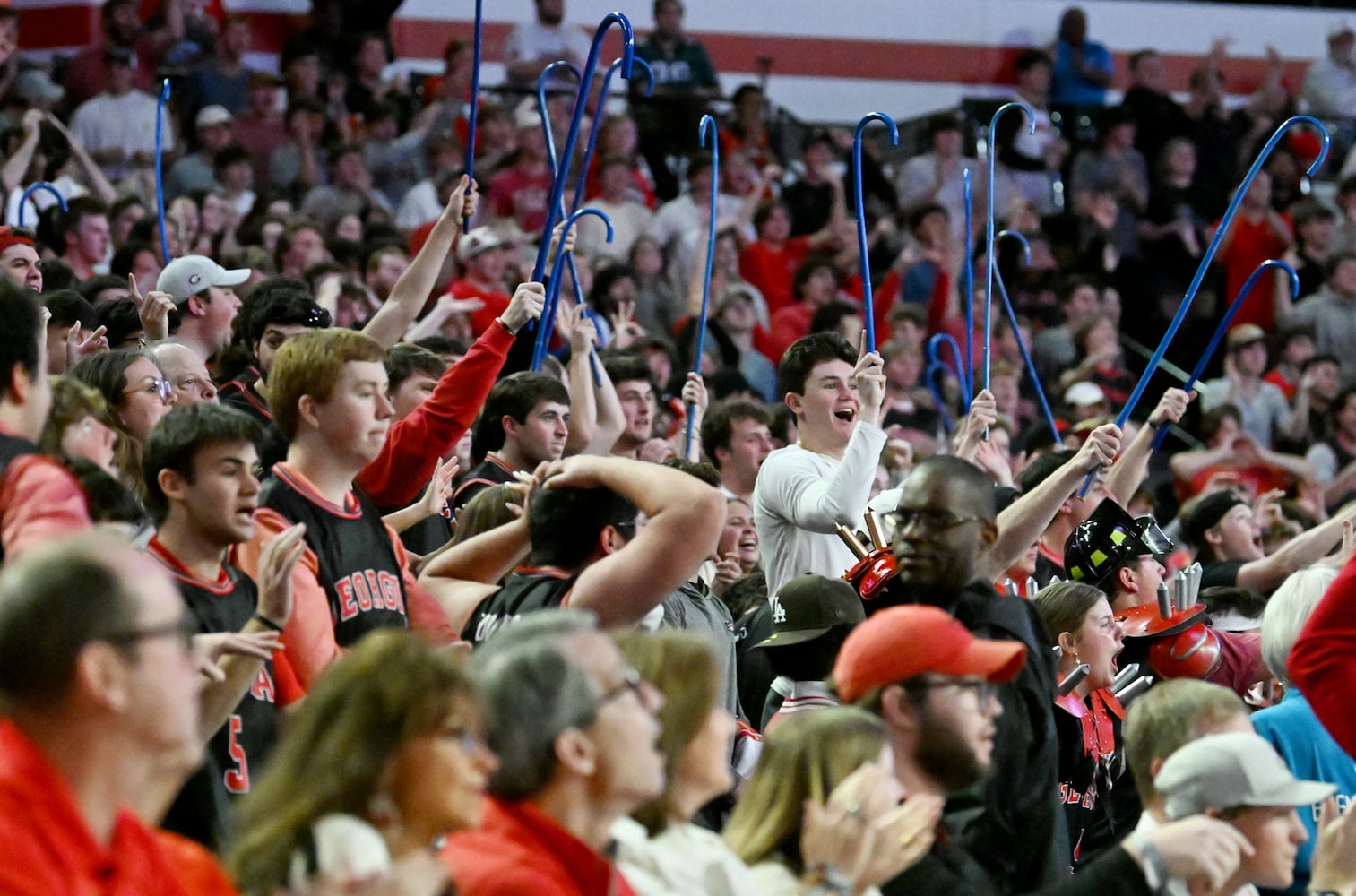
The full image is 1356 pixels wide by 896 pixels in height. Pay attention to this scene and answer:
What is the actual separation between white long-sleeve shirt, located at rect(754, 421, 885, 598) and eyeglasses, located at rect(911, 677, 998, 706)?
63.6 inches

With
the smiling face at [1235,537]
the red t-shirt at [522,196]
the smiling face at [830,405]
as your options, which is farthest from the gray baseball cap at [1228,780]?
the red t-shirt at [522,196]

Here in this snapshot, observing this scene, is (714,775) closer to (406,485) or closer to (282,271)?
(406,485)

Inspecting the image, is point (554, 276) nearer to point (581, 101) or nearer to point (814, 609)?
point (581, 101)

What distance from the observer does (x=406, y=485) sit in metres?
5.55

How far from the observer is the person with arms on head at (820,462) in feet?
18.0

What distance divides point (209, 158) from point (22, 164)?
1722mm

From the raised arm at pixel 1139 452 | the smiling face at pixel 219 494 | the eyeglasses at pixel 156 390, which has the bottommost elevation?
the raised arm at pixel 1139 452

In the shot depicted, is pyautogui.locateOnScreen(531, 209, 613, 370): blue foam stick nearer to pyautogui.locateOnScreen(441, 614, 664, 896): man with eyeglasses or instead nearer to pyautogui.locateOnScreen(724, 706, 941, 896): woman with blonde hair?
pyautogui.locateOnScreen(724, 706, 941, 896): woman with blonde hair

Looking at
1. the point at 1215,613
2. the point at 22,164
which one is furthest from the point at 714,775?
the point at 22,164

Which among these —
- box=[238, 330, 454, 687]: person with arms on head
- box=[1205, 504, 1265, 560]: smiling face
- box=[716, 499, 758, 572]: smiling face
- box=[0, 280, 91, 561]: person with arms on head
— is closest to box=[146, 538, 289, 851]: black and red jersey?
box=[238, 330, 454, 687]: person with arms on head

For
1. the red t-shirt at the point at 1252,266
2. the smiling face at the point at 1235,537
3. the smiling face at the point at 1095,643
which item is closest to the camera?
the smiling face at the point at 1095,643

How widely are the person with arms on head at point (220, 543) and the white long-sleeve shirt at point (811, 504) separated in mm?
1809

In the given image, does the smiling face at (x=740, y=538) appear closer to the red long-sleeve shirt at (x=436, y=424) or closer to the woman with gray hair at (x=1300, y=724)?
the red long-sleeve shirt at (x=436, y=424)

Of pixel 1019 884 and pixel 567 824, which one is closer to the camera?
pixel 567 824
